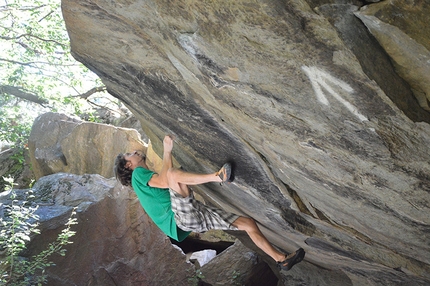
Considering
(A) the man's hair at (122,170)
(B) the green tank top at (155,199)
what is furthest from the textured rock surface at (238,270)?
(A) the man's hair at (122,170)

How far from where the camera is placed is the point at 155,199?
4.96 m

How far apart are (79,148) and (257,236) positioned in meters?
6.03

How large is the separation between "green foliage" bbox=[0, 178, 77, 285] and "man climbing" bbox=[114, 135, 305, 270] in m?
1.92

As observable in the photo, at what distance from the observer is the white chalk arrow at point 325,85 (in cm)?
292

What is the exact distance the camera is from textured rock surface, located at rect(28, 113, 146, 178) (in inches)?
379

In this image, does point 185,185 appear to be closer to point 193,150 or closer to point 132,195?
point 193,150

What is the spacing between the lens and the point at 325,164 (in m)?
3.72

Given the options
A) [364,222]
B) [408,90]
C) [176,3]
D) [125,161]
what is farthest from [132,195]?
[408,90]

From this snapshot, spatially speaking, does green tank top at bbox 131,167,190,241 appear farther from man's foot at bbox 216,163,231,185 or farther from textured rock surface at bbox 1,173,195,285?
textured rock surface at bbox 1,173,195,285

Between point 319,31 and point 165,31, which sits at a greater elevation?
point 319,31

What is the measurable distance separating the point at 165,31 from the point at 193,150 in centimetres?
201

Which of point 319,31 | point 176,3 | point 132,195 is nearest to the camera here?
point 319,31

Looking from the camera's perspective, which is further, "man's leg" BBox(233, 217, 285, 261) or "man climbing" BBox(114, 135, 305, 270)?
"man's leg" BBox(233, 217, 285, 261)

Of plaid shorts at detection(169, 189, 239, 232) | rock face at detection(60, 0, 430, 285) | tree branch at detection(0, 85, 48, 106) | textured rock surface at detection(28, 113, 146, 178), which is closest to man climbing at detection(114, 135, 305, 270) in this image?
plaid shorts at detection(169, 189, 239, 232)
